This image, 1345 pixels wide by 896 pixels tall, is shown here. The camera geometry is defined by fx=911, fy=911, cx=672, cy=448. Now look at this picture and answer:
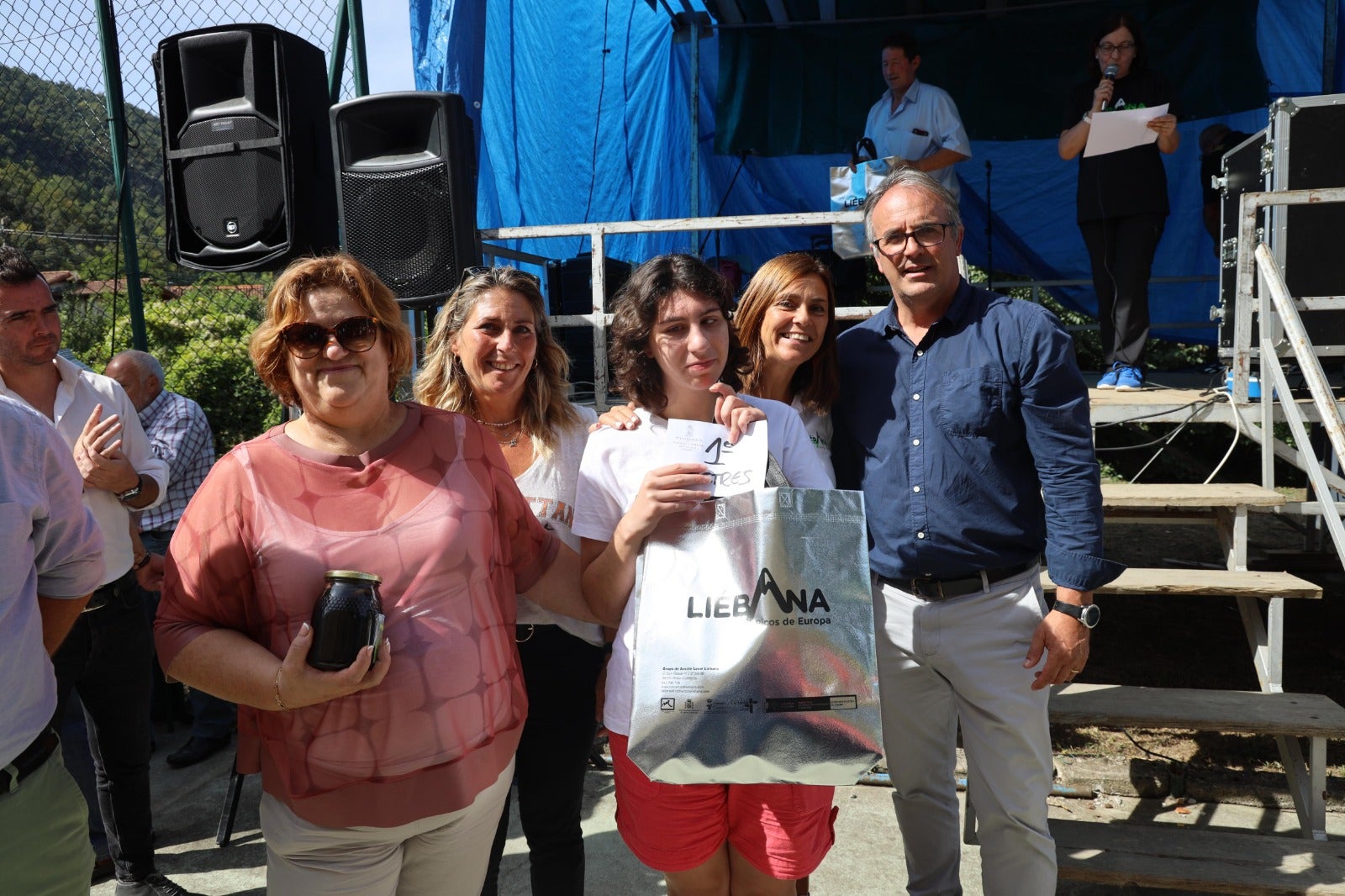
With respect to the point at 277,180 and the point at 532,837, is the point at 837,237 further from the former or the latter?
the point at 532,837

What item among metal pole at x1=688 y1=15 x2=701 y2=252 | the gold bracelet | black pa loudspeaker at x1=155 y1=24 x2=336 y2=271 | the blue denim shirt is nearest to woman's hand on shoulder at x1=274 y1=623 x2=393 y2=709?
the gold bracelet

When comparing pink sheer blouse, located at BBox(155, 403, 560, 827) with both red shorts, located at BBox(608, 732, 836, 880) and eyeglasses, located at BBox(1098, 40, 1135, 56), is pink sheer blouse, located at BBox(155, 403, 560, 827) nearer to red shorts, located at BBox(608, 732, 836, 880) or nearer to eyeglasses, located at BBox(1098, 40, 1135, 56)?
red shorts, located at BBox(608, 732, 836, 880)

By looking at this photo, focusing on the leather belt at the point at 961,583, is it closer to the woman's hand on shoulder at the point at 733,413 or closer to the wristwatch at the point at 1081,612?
the wristwatch at the point at 1081,612

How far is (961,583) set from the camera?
2234mm

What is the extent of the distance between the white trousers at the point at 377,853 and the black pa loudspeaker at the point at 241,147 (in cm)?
307

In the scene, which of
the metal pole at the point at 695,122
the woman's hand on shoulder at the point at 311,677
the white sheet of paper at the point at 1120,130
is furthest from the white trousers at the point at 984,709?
the metal pole at the point at 695,122

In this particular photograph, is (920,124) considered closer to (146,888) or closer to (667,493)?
(667,493)

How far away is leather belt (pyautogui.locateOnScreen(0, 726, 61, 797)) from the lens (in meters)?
1.49

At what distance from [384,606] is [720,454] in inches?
25.2

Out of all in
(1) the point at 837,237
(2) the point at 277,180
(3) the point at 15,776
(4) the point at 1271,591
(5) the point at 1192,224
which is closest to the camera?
(3) the point at 15,776

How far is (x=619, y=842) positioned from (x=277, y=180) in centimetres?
311

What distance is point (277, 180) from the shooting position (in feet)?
13.1

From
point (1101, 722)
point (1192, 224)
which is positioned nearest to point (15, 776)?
point (1101, 722)

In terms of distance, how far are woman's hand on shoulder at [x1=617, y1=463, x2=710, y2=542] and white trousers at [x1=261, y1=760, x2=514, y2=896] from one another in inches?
22.0
